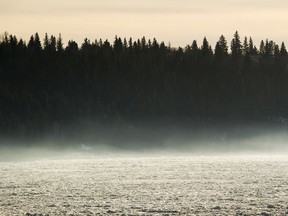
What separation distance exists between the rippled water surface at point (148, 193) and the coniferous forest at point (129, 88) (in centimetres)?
7761

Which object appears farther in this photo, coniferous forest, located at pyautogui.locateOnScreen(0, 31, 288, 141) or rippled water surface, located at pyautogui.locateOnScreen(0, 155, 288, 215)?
coniferous forest, located at pyautogui.locateOnScreen(0, 31, 288, 141)

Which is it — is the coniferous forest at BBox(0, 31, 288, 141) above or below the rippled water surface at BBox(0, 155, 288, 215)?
above

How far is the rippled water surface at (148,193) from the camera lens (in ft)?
116

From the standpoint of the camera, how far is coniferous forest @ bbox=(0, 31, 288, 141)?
14825cm

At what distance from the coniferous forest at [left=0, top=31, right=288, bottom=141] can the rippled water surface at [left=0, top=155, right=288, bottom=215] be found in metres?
77.6

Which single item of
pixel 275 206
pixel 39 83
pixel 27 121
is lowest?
pixel 275 206

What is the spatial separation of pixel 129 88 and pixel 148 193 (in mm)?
131062

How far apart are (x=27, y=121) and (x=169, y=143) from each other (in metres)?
25.9

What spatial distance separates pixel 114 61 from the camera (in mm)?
186250

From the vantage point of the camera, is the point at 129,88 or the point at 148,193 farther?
the point at 129,88

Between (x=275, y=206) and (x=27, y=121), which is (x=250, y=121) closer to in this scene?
(x=27, y=121)

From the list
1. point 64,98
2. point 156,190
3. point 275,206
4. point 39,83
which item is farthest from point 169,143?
point 275,206

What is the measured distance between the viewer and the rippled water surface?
3525 cm

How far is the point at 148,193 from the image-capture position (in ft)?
140
